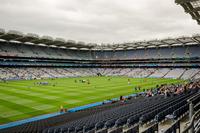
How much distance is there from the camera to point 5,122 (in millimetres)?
20203

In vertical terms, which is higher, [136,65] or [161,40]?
[161,40]

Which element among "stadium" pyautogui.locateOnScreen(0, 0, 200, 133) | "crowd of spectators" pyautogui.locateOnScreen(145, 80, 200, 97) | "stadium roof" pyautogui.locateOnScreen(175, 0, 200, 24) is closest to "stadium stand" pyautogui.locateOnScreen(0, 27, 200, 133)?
"stadium" pyautogui.locateOnScreen(0, 0, 200, 133)

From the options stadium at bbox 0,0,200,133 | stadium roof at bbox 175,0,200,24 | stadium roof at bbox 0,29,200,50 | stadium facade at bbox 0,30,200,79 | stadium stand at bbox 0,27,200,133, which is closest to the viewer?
stadium roof at bbox 175,0,200,24

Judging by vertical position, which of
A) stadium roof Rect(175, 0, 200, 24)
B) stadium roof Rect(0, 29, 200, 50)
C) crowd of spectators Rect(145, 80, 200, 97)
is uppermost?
stadium roof Rect(0, 29, 200, 50)

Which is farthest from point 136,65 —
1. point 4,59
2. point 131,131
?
point 131,131

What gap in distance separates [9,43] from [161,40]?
63684 mm

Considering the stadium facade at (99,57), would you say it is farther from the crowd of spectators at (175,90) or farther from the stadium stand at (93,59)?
the crowd of spectators at (175,90)

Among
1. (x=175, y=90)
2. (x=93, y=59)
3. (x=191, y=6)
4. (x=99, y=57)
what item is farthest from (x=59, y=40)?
(x=191, y=6)

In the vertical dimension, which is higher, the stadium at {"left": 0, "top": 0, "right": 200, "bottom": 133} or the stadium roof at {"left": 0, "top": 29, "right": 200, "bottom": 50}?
the stadium roof at {"left": 0, "top": 29, "right": 200, "bottom": 50}

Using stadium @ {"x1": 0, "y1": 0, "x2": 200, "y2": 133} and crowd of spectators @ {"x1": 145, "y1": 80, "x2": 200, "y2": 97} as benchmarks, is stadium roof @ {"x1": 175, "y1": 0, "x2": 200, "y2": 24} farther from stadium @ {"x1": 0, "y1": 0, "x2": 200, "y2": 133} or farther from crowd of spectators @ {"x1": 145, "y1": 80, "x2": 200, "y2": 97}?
stadium @ {"x1": 0, "y1": 0, "x2": 200, "y2": 133}

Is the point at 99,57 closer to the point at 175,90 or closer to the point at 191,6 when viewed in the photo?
the point at 175,90

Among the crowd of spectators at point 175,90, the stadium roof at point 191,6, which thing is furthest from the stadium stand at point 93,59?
the stadium roof at point 191,6

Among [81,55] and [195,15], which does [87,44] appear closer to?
[81,55]

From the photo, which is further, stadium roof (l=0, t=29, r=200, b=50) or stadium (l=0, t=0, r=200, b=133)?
stadium roof (l=0, t=29, r=200, b=50)
